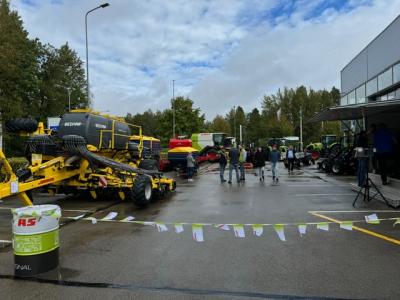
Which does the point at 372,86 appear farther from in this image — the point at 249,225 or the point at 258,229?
the point at 258,229

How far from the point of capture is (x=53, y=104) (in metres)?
56.8

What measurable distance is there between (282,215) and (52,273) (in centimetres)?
578

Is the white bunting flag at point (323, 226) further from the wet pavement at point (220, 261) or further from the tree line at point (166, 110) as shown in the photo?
the tree line at point (166, 110)

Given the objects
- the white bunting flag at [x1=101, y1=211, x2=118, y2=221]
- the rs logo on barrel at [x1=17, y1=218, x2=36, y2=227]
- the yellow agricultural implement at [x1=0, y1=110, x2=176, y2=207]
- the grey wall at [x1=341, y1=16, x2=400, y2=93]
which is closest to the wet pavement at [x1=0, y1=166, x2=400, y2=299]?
the white bunting flag at [x1=101, y1=211, x2=118, y2=221]

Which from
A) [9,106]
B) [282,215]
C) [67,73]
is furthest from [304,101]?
[282,215]

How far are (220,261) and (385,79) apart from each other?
16.3 m

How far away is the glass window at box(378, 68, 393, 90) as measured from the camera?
723 inches

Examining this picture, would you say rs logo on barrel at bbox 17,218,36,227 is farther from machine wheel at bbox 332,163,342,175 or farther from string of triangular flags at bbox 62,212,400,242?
machine wheel at bbox 332,163,342,175

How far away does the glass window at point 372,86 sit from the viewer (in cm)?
2082

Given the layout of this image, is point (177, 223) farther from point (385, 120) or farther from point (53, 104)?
point (53, 104)

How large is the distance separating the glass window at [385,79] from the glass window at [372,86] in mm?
673

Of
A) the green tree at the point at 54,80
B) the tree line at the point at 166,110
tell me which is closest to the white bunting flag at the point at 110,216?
the tree line at the point at 166,110

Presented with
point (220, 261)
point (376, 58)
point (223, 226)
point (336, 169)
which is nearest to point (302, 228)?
point (223, 226)

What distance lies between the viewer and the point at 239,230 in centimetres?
802
